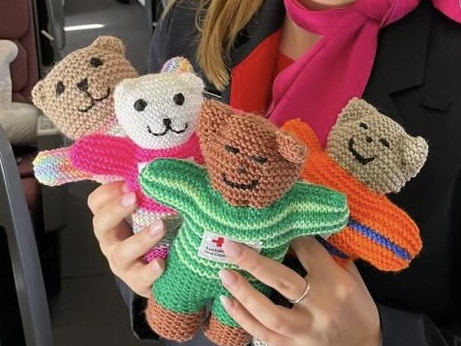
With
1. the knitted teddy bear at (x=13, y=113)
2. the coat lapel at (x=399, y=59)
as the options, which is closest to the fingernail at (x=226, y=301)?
the coat lapel at (x=399, y=59)

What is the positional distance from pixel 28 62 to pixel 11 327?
1.05 m

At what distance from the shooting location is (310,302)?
64cm

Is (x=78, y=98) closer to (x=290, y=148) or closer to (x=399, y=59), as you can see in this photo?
(x=290, y=148)

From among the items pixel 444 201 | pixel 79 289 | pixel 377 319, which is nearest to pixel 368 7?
pixel 444 201

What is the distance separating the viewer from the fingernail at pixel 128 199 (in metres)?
0.62

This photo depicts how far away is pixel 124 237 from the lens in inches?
27.9

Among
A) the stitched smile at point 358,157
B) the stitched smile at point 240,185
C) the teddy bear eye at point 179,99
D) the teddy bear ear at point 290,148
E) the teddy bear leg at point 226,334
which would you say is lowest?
the teddy bear leg at point 226,334

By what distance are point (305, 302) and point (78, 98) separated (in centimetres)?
30

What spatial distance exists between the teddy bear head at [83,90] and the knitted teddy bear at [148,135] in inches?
1.0

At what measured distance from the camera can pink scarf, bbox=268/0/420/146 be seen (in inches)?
32.1

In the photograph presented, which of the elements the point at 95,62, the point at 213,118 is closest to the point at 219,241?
the point at 213,118

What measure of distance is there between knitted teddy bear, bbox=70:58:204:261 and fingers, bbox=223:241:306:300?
90 millimetres

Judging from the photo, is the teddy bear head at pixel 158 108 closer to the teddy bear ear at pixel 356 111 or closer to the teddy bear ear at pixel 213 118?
the teddy bear ear at pixel 213 118

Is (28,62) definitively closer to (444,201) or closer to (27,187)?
(27,187)
